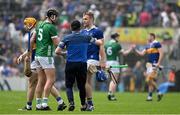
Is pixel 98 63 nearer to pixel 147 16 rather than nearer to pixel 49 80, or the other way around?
pixel 49 80

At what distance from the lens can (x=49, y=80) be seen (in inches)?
878

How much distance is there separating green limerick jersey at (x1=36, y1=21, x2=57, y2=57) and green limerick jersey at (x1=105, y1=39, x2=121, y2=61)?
9540mm

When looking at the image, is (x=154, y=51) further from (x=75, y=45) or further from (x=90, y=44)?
(x=75, y=45)

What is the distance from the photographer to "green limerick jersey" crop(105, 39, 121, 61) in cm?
3186

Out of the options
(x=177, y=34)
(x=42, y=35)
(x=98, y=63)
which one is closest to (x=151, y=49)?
(x=98, y=63)

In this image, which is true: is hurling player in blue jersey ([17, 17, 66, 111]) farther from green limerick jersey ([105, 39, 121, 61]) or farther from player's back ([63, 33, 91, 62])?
green limerick jersey ([105, 39, 121, 61])

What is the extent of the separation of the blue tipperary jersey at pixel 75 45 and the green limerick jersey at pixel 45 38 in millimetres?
555

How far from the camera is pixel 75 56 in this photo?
2194 centimetres

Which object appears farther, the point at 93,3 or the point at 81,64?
the point at 93,3

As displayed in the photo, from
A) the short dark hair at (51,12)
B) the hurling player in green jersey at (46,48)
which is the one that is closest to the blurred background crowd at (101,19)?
the hurling player in green jersey at (46,48)

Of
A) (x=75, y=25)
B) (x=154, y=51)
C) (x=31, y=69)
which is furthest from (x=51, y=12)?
(x=154, y=51)

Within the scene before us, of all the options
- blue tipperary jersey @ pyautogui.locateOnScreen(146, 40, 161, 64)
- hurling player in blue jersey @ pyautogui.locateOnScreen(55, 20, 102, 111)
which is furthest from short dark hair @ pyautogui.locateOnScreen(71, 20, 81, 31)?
blue tipperary jersey @ pyautogui.locateOnScreen(146, 40, 161, 64)

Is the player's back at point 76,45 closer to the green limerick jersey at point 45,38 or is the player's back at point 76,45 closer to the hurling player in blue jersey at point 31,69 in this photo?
the green limerick jersey at point 45,38

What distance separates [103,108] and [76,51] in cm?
281
